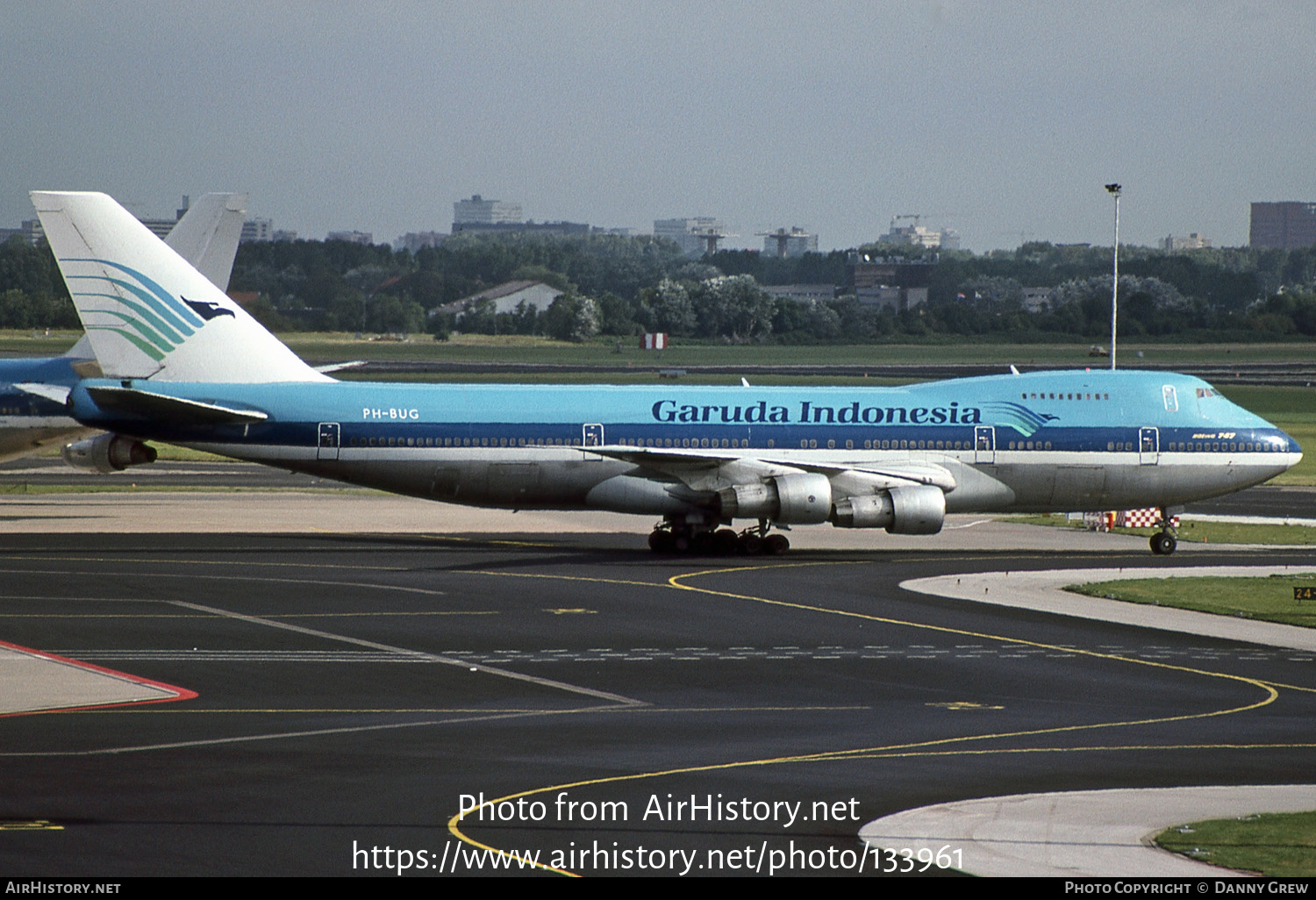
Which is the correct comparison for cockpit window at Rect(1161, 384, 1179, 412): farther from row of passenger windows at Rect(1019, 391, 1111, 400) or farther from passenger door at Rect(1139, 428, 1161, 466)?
row of passenger windows at Rect(1019, 391, 1111, 400)

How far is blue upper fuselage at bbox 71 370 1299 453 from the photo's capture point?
49.8 meters

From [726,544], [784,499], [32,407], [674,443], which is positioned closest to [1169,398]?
[784,499]

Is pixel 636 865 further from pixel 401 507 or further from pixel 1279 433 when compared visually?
pixel 401 507

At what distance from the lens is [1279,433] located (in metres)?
54.5

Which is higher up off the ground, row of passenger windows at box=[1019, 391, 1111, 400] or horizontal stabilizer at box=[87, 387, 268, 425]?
row of passenger windows at box=[1019, 391, 1111, 400]

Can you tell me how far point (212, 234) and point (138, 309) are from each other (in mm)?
14351

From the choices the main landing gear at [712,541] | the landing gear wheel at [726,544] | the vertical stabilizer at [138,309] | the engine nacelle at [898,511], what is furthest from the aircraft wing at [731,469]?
the vertical stabilizer at [138,309]

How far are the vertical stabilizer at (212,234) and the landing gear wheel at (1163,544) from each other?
1346 inches

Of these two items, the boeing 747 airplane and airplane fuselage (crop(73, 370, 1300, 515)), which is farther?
airplane fuselage (crop(73, 370, 1300, 515))

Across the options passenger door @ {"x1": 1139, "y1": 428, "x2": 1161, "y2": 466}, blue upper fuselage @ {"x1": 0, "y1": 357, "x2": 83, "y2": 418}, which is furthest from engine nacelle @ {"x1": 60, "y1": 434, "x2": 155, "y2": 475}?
passenger door @ {"x1": 1139, "y1": 428, "x2": 1161, "y2": 466}

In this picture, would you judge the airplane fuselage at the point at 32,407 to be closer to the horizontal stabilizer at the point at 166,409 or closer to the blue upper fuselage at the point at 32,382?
the blue upper fuselage at the point at 32,382

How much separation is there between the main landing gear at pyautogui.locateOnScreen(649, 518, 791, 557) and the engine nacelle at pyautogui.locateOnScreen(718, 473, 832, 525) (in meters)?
1.87

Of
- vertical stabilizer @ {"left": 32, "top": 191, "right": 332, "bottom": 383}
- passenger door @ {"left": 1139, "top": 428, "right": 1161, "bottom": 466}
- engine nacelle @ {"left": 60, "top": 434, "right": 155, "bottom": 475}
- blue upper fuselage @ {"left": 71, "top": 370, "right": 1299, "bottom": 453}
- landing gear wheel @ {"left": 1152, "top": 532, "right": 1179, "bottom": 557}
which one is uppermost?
vertical stabilizer @ {"left": 32, "top": 191, "right": 332, "bottom": 383}

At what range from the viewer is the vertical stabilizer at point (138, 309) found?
164ft
